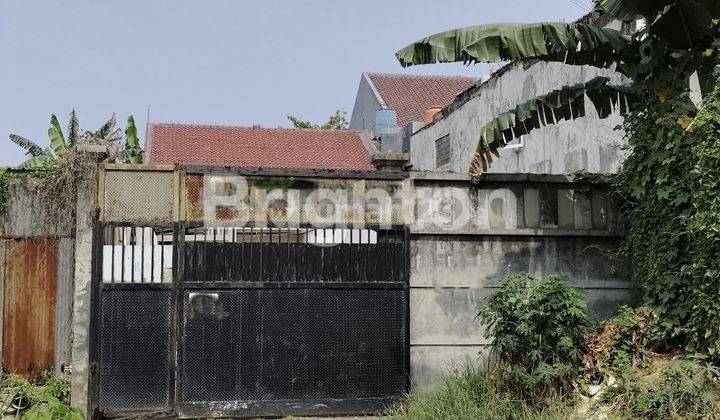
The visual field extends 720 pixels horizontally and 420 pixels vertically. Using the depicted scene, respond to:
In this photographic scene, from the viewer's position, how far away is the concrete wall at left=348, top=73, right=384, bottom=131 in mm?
25953

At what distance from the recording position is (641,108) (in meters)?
7.66

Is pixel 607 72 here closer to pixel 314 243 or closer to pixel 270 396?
pixel 314 243

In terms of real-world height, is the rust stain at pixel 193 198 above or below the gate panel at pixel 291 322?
above

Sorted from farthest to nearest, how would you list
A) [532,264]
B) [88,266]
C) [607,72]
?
1. [607,72]
2. [532,264]
3. [88,266]

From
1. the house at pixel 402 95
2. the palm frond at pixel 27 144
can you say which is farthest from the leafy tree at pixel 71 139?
the house at pixel 402 95

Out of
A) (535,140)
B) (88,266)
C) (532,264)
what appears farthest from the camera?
(535,140)

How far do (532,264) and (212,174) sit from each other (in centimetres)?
358

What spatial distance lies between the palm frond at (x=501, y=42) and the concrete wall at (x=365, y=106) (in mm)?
17481

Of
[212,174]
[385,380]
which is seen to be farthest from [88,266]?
[385,380]

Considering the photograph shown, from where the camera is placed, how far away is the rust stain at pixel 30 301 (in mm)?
8523

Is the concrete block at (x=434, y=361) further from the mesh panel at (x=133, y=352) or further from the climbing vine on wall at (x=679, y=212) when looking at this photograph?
the mesh panel at (x=133, y=352)

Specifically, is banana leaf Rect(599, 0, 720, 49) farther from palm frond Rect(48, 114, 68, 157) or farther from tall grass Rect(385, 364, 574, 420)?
palm frond Rect(48, 114, 68, 157)
